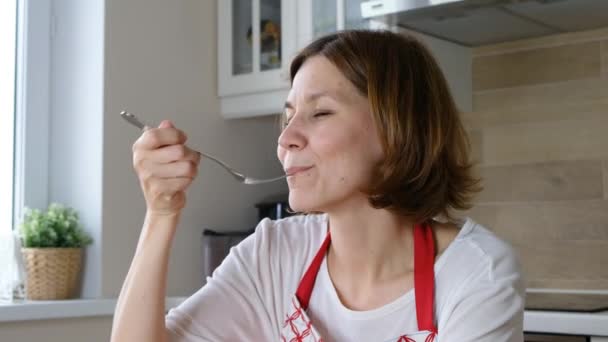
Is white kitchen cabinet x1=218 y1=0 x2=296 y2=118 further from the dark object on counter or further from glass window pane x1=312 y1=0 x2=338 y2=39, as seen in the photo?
the dark object on counter

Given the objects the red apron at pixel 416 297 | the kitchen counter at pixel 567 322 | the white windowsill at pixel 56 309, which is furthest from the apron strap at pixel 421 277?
the white windowsill at pixel 56 309

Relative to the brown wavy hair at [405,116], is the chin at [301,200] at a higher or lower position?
lower

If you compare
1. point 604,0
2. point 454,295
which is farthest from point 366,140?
point 604,0

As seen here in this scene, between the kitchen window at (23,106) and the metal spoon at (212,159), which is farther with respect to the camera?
the kitchen window at (23,106)

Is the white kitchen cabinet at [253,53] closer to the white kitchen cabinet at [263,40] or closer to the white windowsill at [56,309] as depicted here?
the white kitchen cabinet at [263,40]

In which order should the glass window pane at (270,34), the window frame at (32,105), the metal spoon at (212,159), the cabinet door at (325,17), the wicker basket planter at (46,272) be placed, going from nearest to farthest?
the metal spoon at (212,159)
the wicker basket planter at (46,272)
the cabinet door at (325,17)
the window frame at (32,105)
the glass window pane at (270,34)

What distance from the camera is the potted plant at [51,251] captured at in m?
2.62

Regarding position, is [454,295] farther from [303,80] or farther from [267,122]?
[267,122]

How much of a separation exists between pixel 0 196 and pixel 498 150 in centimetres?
152

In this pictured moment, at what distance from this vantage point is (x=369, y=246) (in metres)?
1.43

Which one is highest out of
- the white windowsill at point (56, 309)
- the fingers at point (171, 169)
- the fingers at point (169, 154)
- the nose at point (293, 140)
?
the nose at point (293, 140)

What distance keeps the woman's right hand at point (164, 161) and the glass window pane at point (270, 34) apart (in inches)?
63.1

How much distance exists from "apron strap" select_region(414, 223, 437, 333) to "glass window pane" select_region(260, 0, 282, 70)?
1.58 metres

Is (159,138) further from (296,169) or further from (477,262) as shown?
(477,262)
